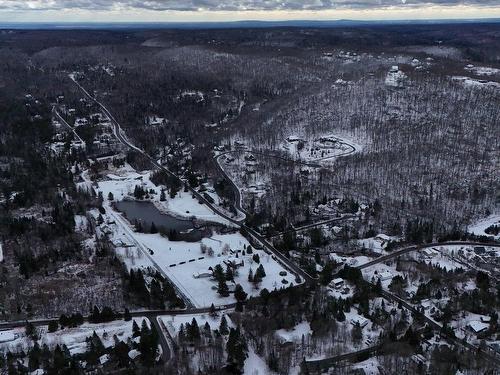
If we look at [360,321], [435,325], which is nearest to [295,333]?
[360,321]

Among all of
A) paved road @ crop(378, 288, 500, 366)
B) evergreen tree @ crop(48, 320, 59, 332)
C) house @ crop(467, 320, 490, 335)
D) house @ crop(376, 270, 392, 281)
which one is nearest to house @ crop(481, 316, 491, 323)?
house @ crop(467, 320, 490, 335)

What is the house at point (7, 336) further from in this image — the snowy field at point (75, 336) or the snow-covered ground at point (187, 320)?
the snow-covered ground at point (187, 320)

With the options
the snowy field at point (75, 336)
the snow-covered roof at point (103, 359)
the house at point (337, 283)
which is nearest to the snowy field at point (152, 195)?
the house at point (337, 283)

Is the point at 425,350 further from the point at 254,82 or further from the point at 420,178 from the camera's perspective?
the point at 254,82

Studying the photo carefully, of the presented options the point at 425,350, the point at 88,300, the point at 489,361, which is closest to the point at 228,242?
the point at 88,300

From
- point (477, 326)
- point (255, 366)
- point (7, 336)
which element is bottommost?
point (255, 366)

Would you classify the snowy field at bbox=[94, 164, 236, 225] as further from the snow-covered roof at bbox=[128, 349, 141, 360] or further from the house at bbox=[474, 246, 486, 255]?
the house at bbox=[474, 246, 486, 255]

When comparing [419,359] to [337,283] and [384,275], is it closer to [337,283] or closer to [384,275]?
[337,283]
